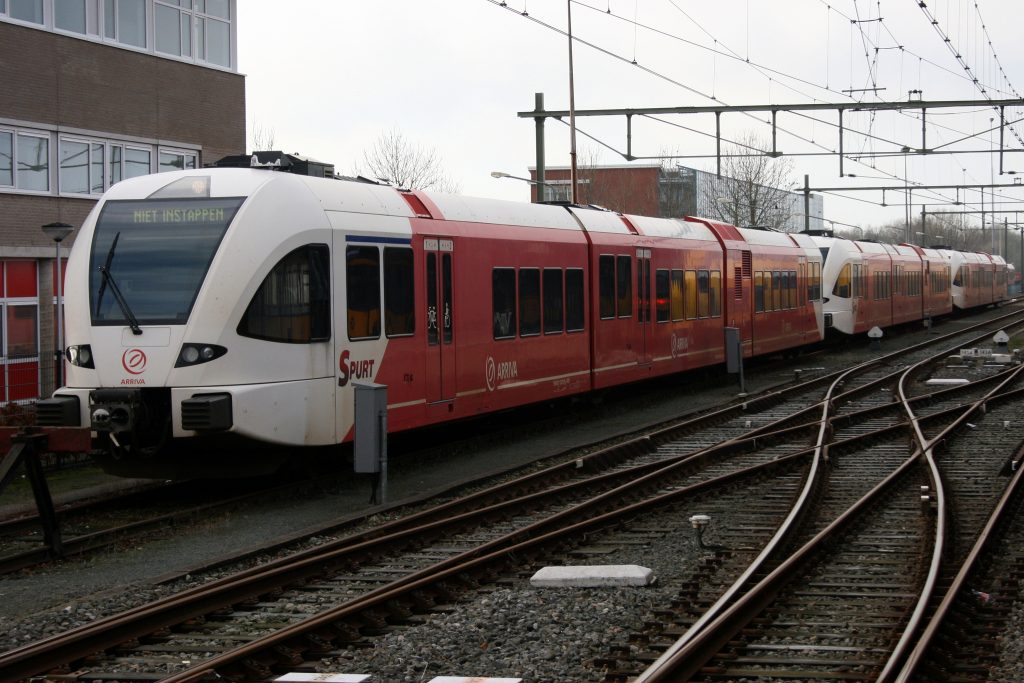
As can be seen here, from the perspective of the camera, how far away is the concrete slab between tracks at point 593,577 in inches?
341

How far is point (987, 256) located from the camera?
69.9 metres

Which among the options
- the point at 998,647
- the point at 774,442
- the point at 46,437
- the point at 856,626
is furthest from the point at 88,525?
the point at 774,442

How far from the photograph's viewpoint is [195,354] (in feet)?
37.8

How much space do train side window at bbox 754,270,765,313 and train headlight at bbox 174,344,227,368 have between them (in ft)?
59.4

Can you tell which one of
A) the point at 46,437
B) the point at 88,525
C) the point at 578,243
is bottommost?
the point at 88,525

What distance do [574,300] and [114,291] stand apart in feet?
26.7

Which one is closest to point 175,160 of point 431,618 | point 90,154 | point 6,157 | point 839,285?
point 90,154

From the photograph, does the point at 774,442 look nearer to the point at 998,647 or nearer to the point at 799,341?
the point at 998,647

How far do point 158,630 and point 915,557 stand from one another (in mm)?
5498

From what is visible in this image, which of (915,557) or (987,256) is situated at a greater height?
(987,256)

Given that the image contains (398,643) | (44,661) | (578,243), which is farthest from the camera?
(578,243)

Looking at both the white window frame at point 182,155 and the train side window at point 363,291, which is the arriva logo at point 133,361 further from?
the white window frame at point 182,155

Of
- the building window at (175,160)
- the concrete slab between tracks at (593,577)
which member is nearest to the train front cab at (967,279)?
the building window at (175,160)

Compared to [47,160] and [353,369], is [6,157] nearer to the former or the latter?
[47,160]
